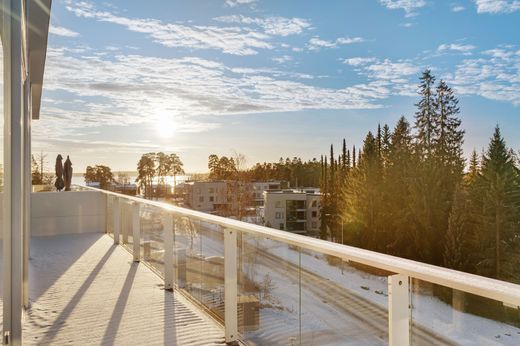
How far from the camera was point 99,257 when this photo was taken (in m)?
6.41

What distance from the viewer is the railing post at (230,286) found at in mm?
3233

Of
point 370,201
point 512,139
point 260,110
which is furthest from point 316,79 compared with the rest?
point 512,139

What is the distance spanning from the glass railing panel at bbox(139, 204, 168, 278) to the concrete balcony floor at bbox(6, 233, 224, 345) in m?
0.15

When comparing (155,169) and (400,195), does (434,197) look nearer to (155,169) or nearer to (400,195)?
(400,195)

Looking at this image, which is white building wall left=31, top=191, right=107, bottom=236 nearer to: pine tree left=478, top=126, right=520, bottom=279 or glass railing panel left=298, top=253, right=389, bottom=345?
glass railing panel left=298, top=253, right=389, bottom=345

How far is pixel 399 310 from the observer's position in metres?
1.74

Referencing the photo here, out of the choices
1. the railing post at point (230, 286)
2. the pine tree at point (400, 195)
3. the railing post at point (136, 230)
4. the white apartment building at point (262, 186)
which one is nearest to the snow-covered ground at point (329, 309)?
the railing post at point (230, 286)

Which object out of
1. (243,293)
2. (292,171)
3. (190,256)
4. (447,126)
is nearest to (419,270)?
(243,293)

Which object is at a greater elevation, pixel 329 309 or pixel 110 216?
pixel 329 309

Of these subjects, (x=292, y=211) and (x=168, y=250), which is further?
(x=292, y=211)

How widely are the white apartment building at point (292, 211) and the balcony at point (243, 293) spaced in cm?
3299

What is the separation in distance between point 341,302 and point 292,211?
3920cm

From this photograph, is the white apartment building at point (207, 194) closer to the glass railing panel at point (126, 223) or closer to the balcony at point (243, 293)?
the glass railing panel at point (126, 223)

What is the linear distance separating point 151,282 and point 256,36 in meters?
19.4
